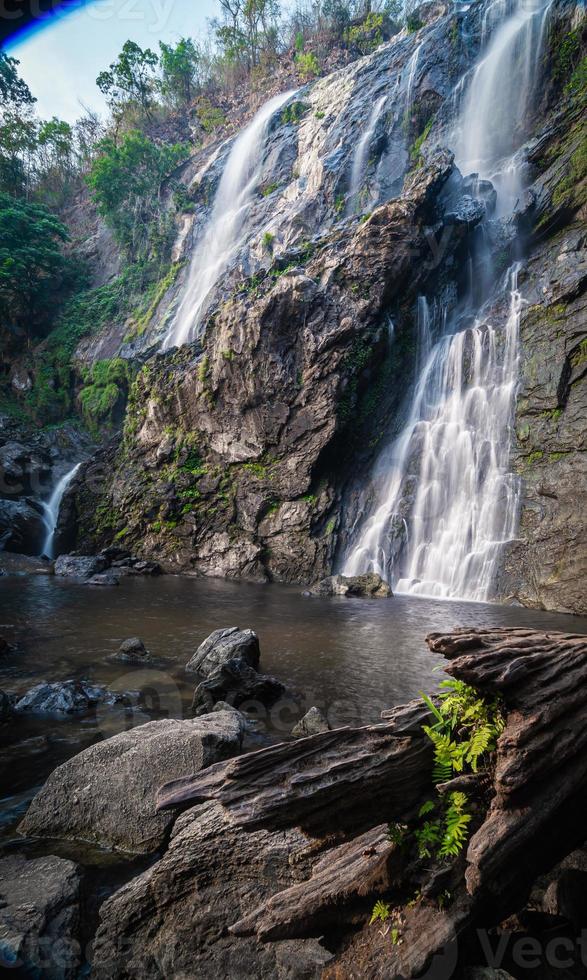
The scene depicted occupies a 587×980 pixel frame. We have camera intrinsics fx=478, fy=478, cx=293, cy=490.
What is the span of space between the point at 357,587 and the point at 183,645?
317 inches

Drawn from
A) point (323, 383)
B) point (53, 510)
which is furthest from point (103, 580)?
point (323, 383)

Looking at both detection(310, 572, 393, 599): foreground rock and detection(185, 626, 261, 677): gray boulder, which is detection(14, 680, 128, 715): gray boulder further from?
detection(310, 572, 393, 599): foreground rock

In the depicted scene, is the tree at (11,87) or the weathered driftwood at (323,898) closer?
the weathered driftwood at (323,898)

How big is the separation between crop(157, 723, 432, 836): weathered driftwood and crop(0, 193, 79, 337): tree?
133 feet

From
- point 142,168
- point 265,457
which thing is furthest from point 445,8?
point 265,457

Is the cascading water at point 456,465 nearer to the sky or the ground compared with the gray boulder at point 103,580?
nearer to the sky

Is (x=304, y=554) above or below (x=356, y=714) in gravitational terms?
above

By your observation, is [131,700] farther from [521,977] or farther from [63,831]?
[521,977]

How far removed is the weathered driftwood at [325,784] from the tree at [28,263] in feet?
133

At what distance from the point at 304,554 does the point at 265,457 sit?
4999mm

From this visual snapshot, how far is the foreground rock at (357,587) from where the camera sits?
53.6 feet

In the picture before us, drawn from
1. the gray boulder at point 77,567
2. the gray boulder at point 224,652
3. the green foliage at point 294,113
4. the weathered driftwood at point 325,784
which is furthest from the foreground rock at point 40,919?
the green foliage at point 294,113

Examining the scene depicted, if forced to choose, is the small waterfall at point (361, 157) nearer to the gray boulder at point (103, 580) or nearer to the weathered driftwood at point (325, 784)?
the gray boulder at point (103, 580)

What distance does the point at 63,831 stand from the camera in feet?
12.9
